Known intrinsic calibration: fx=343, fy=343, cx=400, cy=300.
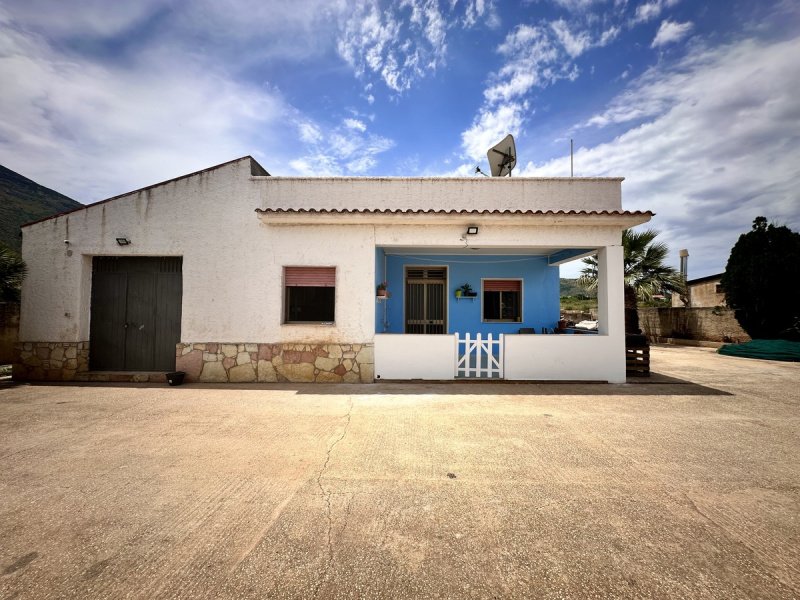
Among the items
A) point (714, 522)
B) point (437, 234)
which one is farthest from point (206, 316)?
point (714, 522)

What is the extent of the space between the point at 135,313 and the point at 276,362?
12.0 feet

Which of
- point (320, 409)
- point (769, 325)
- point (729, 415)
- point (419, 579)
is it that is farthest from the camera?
point (769, 325)

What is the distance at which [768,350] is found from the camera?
10625mm

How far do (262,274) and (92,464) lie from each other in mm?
4699

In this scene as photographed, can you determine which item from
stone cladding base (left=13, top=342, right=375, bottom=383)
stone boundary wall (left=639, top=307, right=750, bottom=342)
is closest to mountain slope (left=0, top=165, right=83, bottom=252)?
stone cladding base (left=13, top=342, right=375, bottom=383)

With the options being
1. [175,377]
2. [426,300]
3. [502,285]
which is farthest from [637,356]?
[175,377]

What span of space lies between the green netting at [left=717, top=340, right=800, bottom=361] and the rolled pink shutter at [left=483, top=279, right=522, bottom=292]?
7.85m

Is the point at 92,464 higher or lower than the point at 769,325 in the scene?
lower

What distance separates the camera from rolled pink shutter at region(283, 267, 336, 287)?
764 cm

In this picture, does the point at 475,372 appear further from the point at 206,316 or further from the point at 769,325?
the point at 769,325

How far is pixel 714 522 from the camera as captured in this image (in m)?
2.44

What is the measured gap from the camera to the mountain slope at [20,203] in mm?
21344

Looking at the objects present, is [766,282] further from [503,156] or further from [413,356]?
[413,356]

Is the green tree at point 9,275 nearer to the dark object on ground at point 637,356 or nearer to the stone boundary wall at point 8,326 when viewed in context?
the stone boundary wall at point 8,326
